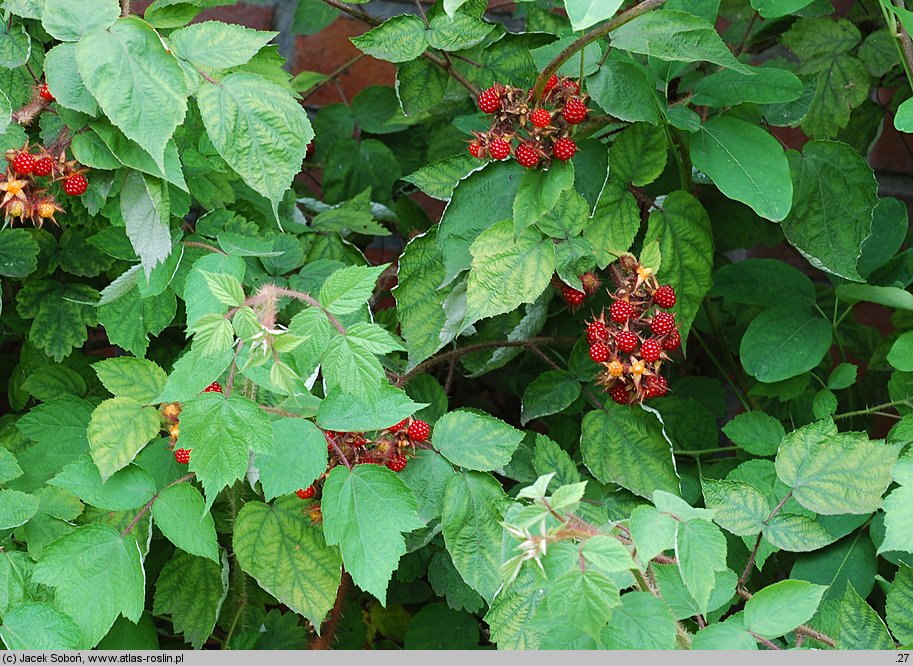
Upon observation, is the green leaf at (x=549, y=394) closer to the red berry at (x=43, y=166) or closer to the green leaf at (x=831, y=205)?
the green leaf at (x=831, y=205)

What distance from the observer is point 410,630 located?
857 mm

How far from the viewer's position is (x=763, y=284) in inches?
33.4

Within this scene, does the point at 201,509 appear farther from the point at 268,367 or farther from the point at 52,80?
the point at 52,80

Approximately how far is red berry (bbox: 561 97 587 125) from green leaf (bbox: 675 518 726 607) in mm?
294

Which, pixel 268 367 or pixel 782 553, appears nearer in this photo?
pixel 268 367

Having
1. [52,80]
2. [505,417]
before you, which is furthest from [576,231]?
[505,417]

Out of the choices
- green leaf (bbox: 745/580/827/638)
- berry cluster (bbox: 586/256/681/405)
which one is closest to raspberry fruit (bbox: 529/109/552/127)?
berry cluster (bbox: 586/256/681/405)

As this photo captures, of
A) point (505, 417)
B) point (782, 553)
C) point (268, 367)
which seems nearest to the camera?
point (268, 367)

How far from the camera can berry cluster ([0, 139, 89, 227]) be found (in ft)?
2.00

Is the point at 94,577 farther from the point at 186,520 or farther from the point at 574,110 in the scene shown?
the point at 574,110

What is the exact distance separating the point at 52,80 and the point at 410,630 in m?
0.54

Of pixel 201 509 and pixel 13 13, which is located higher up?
pixel 13 13

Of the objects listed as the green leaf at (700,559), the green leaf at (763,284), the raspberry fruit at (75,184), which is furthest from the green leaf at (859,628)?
the raspberry fruit at (75,184)

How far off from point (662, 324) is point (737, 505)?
0.13 meters
